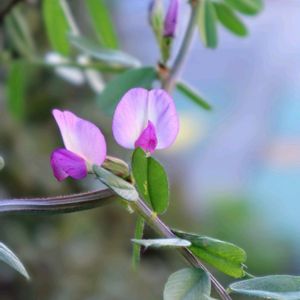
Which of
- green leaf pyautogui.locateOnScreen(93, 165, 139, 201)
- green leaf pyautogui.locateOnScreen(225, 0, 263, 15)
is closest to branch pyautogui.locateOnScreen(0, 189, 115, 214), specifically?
green leaf pyautogui.locateOnScreen(93, 165, 139, 201)

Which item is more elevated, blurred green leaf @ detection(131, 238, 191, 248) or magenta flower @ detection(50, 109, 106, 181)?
magenta flower @ detection(50, 109, 106, 181)

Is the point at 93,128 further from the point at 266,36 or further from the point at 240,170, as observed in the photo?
the point at 266,36

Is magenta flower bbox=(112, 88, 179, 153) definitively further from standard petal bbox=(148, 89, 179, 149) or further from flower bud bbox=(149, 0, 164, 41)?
flower bud bbox=(149, 0, 164, 41)

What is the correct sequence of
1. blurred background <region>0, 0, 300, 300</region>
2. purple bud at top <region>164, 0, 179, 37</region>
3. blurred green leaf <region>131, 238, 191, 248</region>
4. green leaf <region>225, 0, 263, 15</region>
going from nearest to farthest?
1. blurred green leaf <region>131, 238, 191, 248</region>
2. purple bud at top <region>164, 0, 179, 37</region>
3. green leaf <region>225, 0, 263, 15</region>
4. blurred background <region>0, 0, 300, 300</region>

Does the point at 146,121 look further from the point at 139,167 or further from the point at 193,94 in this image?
the point at 193,94

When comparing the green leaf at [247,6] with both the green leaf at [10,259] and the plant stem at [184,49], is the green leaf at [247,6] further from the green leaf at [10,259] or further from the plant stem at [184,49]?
the green leaf at [10,259]
